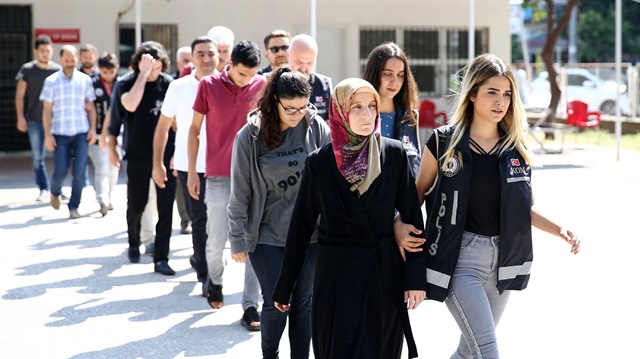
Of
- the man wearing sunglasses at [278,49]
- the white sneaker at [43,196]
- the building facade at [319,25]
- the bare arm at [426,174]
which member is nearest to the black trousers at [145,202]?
the man wearing sunglasses at [278,49]

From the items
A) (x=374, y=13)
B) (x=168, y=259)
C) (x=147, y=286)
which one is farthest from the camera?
(x=374, y=13)

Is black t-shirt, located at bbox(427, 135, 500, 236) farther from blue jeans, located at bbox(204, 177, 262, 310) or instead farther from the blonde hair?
blue jeans, located at bbox(204, 177, 262, 310)

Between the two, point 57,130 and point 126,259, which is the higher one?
point 57,130

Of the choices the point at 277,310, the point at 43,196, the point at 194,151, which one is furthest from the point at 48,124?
the point at 277,310

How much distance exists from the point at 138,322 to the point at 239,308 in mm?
812

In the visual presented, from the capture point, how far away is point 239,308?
25.5ft

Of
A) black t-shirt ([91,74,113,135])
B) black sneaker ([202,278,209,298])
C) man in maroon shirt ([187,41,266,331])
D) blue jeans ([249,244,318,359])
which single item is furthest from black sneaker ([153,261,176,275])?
black t-shirt ([91,74,113,135])

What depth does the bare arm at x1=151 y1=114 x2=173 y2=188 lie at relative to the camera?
820 cm

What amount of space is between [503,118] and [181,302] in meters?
3.87

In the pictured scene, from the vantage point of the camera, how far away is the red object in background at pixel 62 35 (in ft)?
64.5

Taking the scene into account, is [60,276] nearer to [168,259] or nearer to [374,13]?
[168,259]

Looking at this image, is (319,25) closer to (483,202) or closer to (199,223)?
(199,223)

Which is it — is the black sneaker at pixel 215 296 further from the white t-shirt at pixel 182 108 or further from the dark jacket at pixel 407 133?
the dark jacket at pixel 407 133

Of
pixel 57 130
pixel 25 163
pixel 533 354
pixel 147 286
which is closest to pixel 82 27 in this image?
pixel 25 163
